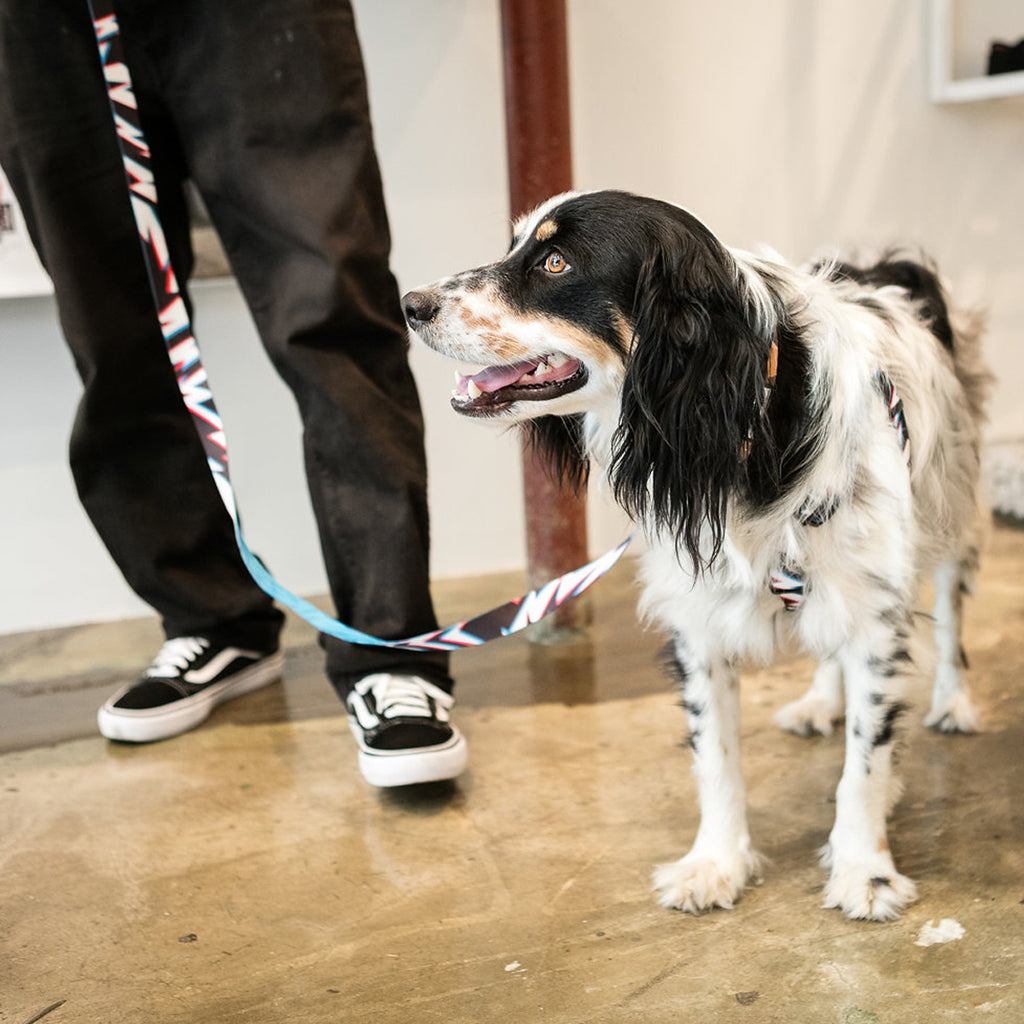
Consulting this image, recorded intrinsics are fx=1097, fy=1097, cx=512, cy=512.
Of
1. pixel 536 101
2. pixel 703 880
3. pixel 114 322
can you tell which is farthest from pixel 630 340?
pixel 536 101

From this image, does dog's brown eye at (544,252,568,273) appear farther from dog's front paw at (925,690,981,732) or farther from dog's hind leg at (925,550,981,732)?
dog's front paw at (925,690,981,732)

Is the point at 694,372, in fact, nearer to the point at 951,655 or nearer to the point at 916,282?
the point at 916,282

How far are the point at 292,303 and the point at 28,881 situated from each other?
0.96 meters

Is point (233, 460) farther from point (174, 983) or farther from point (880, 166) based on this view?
point (880, 166)

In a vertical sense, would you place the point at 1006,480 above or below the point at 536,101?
below

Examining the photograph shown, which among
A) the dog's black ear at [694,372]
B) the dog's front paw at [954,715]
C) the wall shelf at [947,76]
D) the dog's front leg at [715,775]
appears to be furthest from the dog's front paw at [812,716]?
the wall shelf at [947,76]

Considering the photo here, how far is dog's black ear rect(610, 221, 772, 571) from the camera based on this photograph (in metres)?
1.28

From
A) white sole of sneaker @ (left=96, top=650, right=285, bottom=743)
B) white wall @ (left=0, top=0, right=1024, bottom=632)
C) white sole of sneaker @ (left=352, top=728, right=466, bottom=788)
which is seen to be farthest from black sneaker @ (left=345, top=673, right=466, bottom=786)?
white wall @ (left=0, top=0, right=1024, bottom=632)

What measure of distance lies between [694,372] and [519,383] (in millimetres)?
243

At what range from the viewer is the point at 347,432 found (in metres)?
1.80

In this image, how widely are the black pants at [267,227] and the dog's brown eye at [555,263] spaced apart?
468mm

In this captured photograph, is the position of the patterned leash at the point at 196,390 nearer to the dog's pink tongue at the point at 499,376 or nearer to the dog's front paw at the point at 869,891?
the dog's pink tongue at the point at 499,376

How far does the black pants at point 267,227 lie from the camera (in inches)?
68.1

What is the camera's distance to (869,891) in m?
1.40
